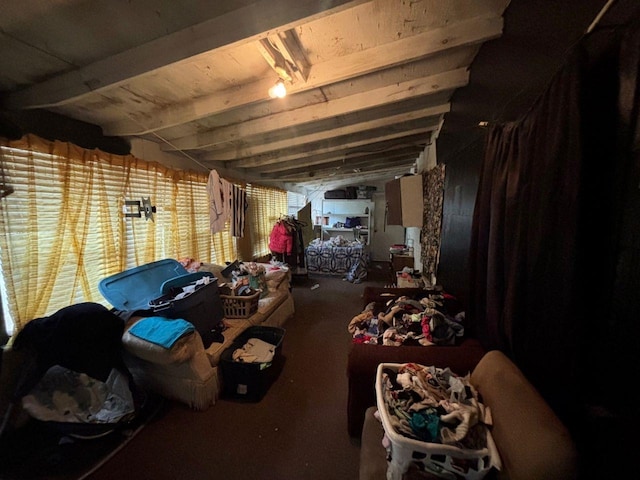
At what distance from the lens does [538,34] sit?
3.49 ft

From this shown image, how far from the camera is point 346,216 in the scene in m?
6.82

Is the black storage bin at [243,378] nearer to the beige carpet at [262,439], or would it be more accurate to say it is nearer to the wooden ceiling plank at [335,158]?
the beige carpet at [262,439]

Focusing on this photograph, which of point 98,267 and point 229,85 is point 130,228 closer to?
point 98,267

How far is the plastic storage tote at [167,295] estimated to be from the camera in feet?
6.11

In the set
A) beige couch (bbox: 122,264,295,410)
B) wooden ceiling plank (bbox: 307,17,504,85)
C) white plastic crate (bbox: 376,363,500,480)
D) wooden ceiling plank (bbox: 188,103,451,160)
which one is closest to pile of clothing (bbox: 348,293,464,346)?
white plastic crate (bbox: 376,363,500,480)

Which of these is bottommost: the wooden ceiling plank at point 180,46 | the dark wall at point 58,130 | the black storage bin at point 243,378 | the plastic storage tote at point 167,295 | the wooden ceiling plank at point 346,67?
the black storage bin at point 243,378

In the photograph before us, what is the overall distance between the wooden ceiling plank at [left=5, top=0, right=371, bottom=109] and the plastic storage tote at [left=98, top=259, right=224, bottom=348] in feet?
4.14

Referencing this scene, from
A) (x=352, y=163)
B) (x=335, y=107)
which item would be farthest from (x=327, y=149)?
(x=352, y=163)

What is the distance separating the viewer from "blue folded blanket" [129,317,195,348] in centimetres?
154

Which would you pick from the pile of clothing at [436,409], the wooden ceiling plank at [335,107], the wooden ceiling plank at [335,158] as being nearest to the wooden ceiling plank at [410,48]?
the wooden ceiling plank at [335,107]

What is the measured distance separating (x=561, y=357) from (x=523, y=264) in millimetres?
316

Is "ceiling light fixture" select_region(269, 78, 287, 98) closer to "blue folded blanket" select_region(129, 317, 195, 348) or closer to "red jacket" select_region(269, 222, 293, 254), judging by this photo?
"blue folded blanket" select_region(129, 317, 195, 348)

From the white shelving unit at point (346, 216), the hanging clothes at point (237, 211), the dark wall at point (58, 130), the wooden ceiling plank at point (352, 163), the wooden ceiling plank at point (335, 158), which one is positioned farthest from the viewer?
the white shelving unit at point (346, 216)

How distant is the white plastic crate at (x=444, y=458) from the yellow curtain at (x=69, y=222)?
225cm
